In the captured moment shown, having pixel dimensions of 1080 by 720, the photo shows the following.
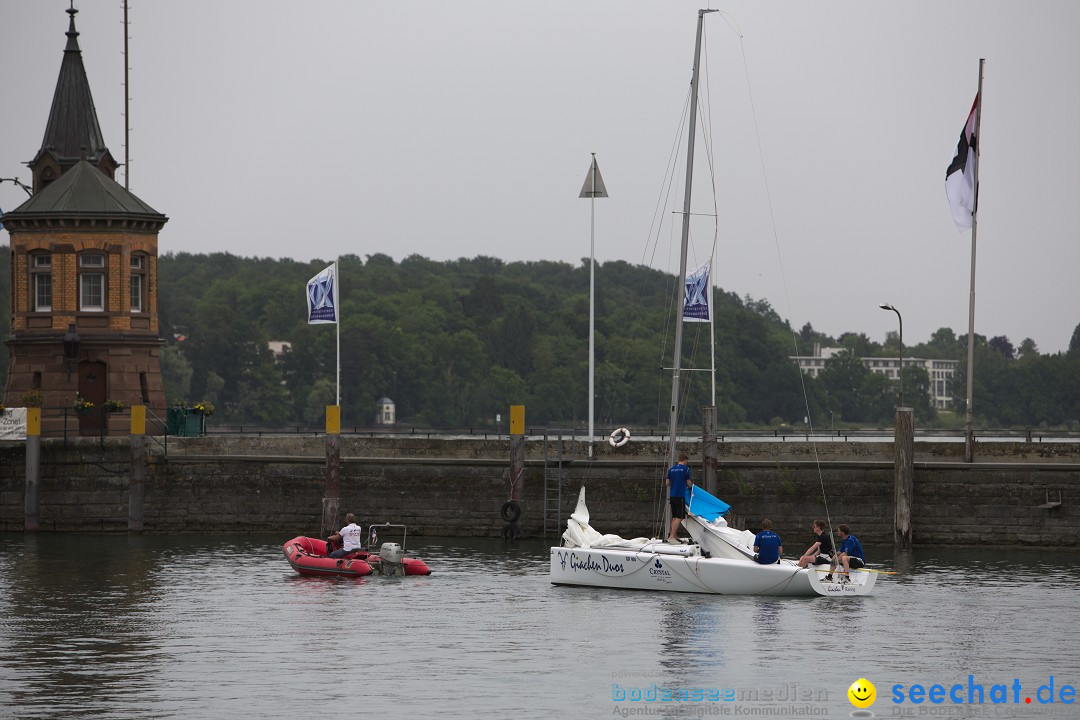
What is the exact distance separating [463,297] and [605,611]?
12222 centimetres

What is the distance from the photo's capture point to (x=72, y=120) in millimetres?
60156

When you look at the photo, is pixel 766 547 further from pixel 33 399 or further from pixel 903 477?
pixel 33 399

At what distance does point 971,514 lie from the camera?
46312mm

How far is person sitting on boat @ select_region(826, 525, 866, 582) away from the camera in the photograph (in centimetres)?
3738

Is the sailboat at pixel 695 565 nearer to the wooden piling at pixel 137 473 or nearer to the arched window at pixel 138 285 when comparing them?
the wooden piling at pixel 137 473

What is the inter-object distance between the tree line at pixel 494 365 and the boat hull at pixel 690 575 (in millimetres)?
80105

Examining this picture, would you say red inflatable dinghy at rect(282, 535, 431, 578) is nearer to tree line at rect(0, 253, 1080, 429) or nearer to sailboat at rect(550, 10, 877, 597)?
sailboat at rect(550, 10, 877, 597)

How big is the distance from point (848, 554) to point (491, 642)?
10542 mm

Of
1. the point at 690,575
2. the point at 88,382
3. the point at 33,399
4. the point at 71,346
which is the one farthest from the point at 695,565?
the point at 88,382

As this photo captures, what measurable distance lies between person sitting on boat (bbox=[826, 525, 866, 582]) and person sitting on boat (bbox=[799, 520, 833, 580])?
0.30 m

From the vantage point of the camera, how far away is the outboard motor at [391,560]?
41.2 meters

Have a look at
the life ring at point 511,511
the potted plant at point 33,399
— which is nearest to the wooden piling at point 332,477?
the life ring at point 511,511


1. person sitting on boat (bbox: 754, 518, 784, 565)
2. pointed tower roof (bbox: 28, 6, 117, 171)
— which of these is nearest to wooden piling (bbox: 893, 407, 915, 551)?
person sitting on boat (bbox: 754, 518, 784, 565)

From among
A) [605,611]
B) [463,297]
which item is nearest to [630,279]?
[463,297]
